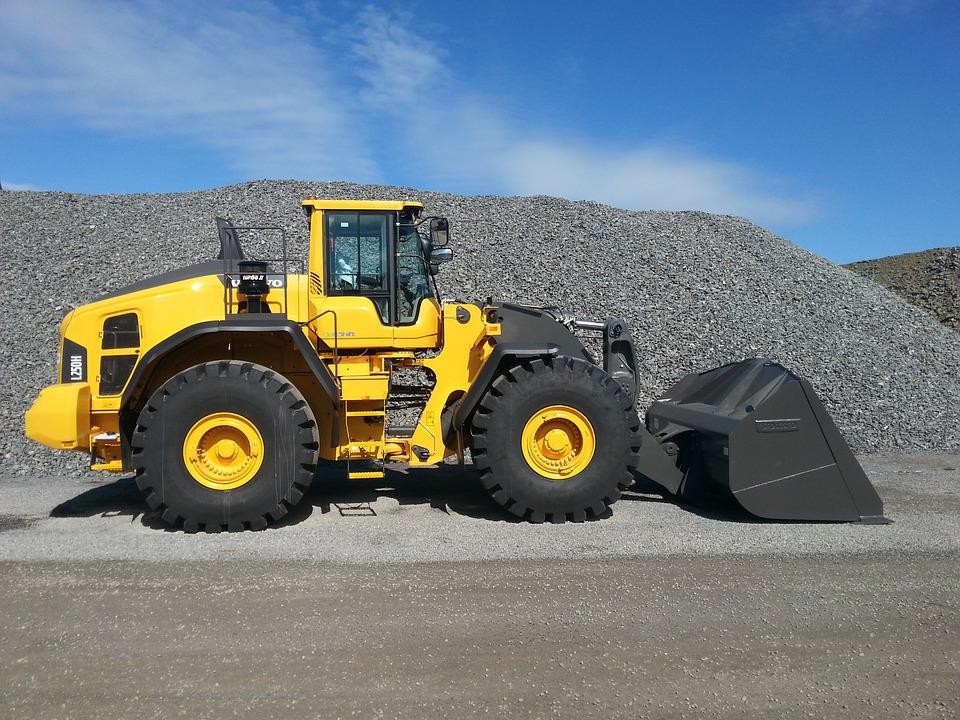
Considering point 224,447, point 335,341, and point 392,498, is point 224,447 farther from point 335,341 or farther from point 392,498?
point 392,498

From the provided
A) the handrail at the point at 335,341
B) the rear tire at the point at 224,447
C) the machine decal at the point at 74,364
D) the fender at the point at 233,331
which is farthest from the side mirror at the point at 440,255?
the machine decal at the point at 74,364

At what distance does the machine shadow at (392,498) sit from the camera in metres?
6.95

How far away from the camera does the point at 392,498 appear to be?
7609 millimetres

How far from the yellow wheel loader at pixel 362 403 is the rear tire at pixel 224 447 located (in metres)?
0.01

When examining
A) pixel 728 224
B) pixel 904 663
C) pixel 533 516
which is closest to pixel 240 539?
pixel 533 516

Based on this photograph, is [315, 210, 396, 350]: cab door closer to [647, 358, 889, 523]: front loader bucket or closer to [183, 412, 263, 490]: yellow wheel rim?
[183, 412, 263, 490]: yellow wheel rim

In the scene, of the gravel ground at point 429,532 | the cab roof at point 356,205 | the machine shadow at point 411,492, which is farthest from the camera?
the machine shadow at point 411,492

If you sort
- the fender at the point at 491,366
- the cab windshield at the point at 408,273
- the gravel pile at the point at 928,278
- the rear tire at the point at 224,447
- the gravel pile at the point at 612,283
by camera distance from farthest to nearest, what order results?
the gravel pile at the point at 928,278, the gravel pile at the point at 612,283, the cab windshield at the point at 408,273, the fender at the point at 491,366, the rear tire at the point at 224,447

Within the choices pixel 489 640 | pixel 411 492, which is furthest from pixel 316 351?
pixel 489 640

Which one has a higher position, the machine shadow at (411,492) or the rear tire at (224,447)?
the rear tire at (224,447)

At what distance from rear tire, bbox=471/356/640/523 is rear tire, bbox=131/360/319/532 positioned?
1572 mm

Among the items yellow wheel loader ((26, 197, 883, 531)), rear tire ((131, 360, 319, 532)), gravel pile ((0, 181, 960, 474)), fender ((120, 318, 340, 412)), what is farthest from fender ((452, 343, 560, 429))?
gravel pile ((0, 181, 960, 474))

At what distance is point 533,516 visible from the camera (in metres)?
6.69

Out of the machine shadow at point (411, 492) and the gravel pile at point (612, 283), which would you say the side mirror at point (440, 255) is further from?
the gravel pile at point (612, 283)
